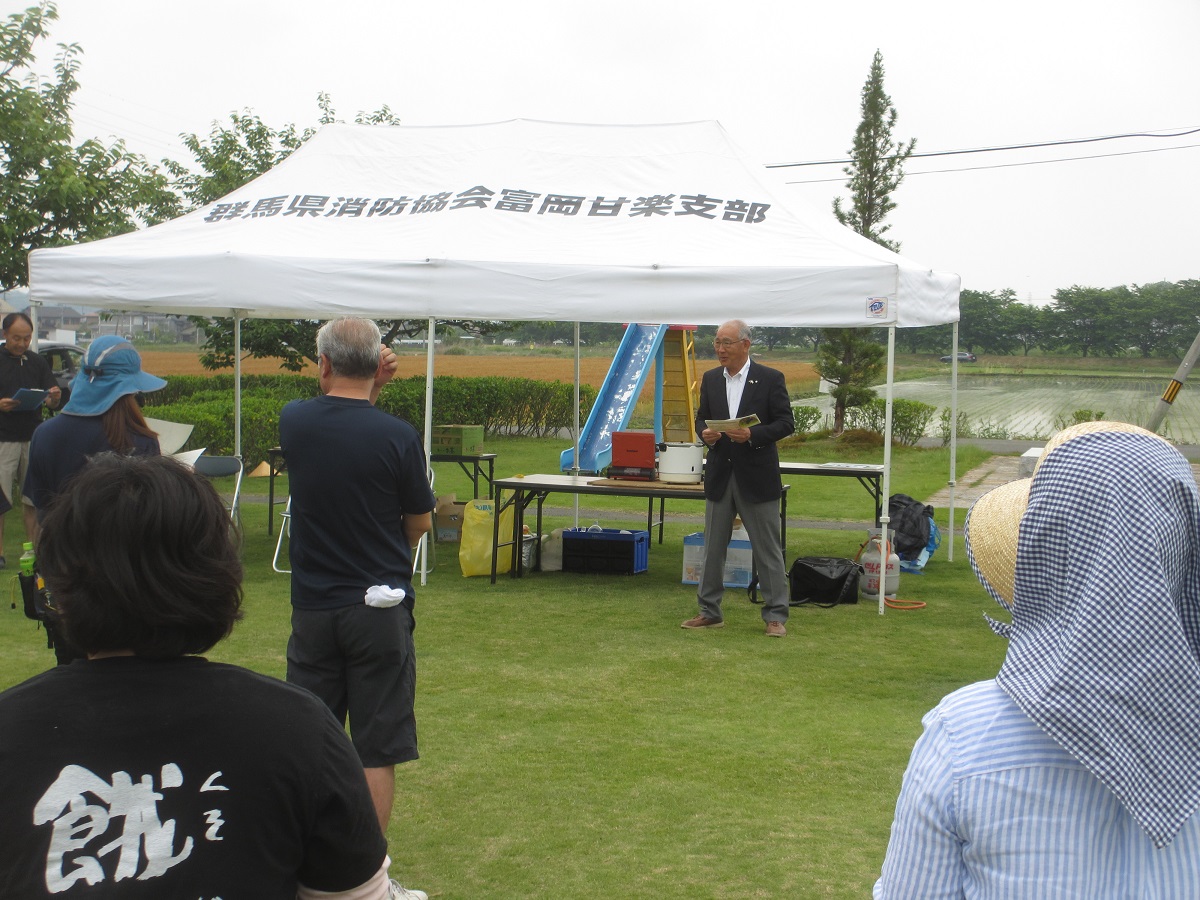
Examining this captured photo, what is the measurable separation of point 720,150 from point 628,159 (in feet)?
2.48

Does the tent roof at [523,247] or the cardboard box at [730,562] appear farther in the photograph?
the cardboard box at [730,562]

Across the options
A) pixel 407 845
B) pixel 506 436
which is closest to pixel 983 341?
pixel 506 436

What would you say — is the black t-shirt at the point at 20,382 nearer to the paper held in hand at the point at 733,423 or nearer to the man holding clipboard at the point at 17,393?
the man holding clipboard at the point at 17,393

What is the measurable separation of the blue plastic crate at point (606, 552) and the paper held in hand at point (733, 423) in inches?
97.7

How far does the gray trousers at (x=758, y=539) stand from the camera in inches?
278

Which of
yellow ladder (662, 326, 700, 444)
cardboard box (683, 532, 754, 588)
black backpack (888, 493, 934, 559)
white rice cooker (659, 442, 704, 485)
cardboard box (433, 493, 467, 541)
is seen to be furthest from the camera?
yellow ladder (662, 326, 700, 444)

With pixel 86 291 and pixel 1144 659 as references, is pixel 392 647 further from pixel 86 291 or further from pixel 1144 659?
pixel 86 291

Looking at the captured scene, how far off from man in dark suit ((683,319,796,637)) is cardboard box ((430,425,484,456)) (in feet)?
10.5

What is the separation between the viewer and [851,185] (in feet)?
79.4

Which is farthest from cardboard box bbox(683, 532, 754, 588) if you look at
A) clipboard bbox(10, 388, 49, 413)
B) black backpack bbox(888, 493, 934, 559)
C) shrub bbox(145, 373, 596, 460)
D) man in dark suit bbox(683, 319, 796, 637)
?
shrub bbox(145, 373, 596, 460)

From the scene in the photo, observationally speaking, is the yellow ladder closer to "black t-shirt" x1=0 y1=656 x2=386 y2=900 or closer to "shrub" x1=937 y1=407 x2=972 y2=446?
"shrub" x1=937 y1=407 x2=972 y2=446

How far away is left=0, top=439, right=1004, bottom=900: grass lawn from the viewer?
3916 millimetres

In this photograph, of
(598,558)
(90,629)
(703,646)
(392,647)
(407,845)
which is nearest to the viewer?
(90,629)

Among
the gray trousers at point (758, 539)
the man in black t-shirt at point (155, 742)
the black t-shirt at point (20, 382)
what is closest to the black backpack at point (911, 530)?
the gray trousers at point (758, 539)
